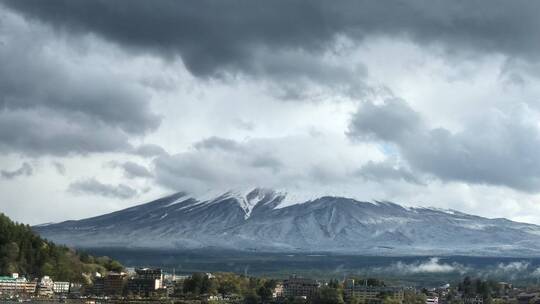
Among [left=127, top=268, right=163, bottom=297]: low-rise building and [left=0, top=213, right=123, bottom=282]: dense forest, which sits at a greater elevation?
[left=0, top=213, right=123, bottom=282]: dense forest

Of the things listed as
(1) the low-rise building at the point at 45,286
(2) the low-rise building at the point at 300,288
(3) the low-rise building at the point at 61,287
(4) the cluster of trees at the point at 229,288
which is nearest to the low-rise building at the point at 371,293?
(2) the low-rise building at the point at 300,288

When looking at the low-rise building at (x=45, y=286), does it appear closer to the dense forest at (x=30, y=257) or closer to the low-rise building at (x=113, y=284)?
the dense forest at (x=30, y=257)

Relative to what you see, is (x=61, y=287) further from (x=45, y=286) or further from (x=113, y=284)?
(x=113, y=284)

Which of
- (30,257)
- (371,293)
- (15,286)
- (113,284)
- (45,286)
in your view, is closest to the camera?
(15,286)

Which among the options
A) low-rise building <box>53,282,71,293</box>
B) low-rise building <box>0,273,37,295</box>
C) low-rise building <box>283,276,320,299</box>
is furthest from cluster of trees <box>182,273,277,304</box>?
low-rise building <box>0,273,37,295</box>

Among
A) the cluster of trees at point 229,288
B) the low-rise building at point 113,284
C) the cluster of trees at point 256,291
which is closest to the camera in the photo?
the cluster of trees at point 256,291

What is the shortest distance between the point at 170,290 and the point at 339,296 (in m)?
25.9

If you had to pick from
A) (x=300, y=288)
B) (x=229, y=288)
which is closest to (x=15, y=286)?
(x=229, y=288)

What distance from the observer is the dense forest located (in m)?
141

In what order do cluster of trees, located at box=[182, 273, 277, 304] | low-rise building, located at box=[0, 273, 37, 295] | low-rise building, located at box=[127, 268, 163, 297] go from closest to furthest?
low-rise building, located at box=[0, 273, 37, 295] → cluster of trees, located at box=[182, 273, 277, 304] → low-rise building, located at box=[127, 268, 163, 297]

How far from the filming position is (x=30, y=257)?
472ft

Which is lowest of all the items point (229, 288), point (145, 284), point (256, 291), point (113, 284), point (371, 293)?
point (256, 291)

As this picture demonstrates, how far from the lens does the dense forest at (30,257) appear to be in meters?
141

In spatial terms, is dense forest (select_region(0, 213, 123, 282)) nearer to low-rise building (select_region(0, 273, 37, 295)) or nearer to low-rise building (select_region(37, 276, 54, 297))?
low-rise building (select_region(37, 276, 54, 297))
